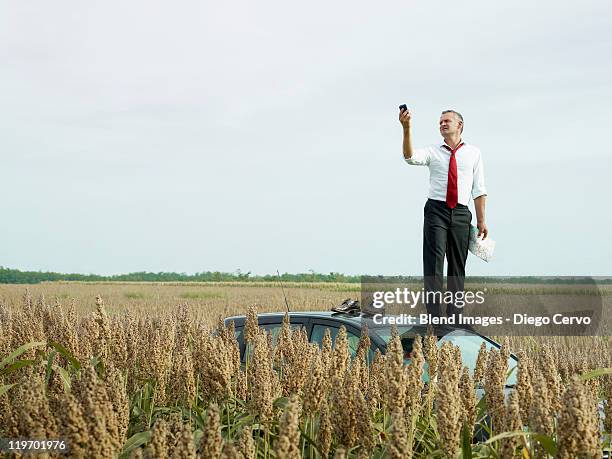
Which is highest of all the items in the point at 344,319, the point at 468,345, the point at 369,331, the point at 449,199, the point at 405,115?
the point at 405,115

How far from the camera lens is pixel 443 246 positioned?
30.8 feet

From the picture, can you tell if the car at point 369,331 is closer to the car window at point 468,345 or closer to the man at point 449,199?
the car window at point 468,345

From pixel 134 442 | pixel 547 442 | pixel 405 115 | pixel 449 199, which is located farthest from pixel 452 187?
pixel 547 442

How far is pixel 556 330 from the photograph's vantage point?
A: 17.9m

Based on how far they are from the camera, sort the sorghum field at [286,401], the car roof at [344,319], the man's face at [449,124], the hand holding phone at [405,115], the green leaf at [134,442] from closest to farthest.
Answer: the sorghum field at [286,401]
the green leaf at [134,442]
the car roof at [344,319]
the hand holding phone at [405,115]
the man's face at [449,124]

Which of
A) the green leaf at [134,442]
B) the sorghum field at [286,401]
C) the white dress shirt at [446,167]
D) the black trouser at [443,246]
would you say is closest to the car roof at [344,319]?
the black trouser at [443,246]

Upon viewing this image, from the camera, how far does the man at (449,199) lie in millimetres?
9336

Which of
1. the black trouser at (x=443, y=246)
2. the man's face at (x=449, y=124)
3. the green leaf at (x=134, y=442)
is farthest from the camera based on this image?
the man's face at (x=449, y=124)

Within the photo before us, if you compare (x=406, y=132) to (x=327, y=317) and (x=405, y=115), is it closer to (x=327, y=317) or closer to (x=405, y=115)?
(x=405, y=115)

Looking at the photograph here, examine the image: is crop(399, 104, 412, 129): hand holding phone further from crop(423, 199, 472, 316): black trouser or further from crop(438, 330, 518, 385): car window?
crop(438, 330, 518, 385): car window

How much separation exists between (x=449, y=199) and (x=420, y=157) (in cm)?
68

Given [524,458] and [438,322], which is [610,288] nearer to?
[438,322]

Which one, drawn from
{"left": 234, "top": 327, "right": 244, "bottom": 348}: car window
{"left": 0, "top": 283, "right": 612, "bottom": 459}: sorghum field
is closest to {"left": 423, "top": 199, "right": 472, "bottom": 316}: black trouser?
{"left": 234, "top": 327, "right": 244, "bottom": 348}: car window

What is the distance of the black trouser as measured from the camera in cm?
927
